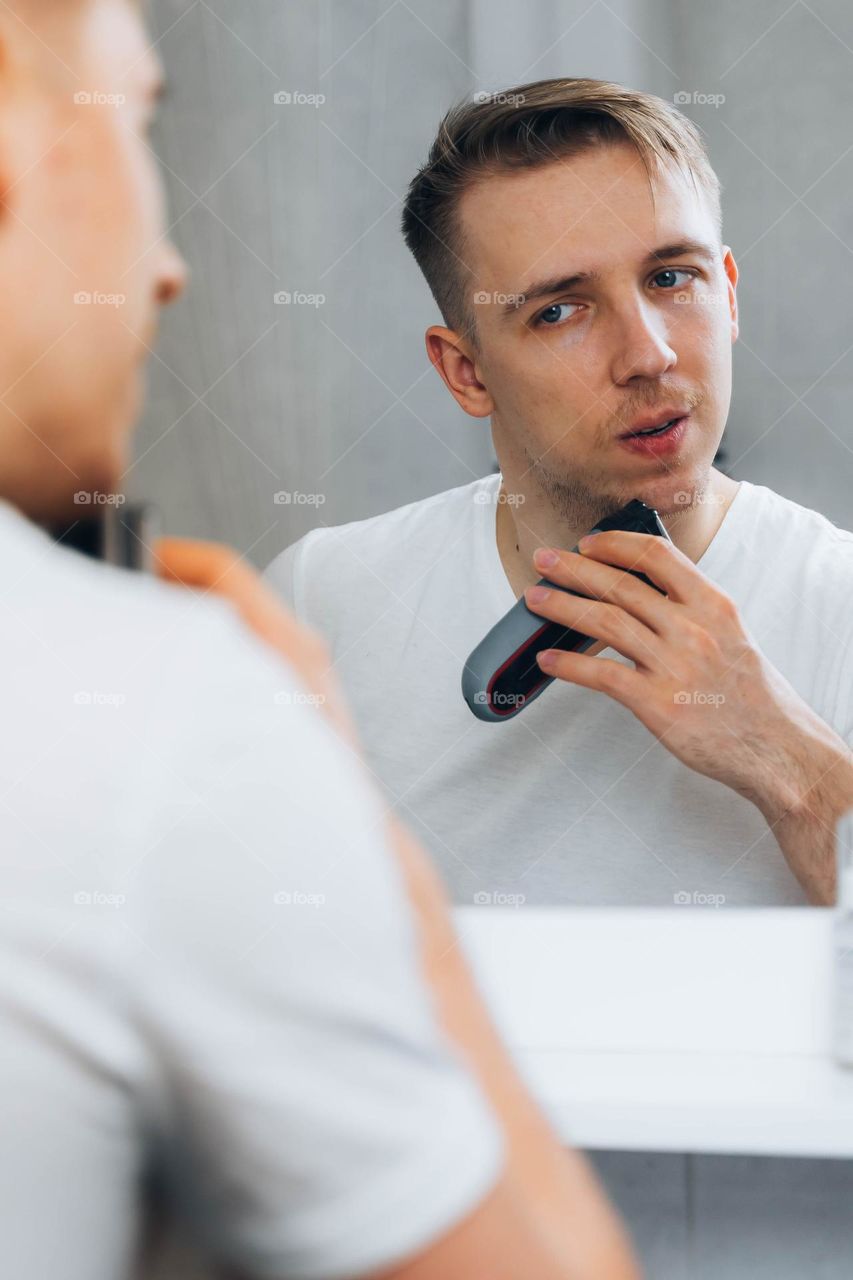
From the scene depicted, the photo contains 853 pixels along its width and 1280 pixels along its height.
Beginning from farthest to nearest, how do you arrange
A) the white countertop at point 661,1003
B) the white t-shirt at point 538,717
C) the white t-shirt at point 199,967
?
the white t-shirt at point 538,717, the white countertop at point 661,1003, the white t-shirt at point 199,967

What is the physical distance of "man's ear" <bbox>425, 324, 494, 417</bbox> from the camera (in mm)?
830

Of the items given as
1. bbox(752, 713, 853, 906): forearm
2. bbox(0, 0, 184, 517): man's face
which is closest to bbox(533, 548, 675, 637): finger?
bbox(752, 713, 853, 906): forearm

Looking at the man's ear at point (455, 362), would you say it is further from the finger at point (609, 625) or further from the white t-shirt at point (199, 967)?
the white t-shirt at point (199, 967)

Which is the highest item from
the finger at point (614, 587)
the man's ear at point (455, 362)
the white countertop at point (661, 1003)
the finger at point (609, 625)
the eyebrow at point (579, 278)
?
the eyebrow at point (579, 278)

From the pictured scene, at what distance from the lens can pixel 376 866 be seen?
26cm

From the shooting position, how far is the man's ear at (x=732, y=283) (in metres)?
0.78

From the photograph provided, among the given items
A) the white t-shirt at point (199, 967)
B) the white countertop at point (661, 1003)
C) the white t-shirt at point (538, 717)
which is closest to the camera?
the white t-shirt at point (199, 967)

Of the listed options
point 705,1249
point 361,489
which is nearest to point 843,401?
point 361,489

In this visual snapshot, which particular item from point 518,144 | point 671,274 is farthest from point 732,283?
point 518,144

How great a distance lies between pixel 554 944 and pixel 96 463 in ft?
Result: 1.71

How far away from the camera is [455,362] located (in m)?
0.83

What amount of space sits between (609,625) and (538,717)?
0.08 metres

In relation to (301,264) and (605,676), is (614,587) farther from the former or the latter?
(301,264)

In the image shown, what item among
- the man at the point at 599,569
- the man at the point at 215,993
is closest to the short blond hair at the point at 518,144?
the man at the point at 599,569
